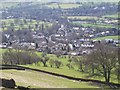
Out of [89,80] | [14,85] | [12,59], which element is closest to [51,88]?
[14,85]

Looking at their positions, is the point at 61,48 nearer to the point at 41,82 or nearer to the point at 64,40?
the point at 64,40

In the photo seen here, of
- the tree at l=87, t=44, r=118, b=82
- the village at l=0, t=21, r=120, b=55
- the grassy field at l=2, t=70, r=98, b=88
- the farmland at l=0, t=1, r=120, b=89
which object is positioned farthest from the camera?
the village at l=0, t=21, r=120, b=55

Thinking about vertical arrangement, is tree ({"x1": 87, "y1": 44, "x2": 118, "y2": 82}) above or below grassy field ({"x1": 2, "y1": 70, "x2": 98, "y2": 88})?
above

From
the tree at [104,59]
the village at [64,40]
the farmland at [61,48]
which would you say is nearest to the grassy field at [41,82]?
the farmland at [61,48]

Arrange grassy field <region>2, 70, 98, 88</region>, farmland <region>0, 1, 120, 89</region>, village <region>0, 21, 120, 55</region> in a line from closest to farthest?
grassy field <region>2, 70, 98, 88</region> < farmland <region>0, 1, 120, 89</region> < village <region>0, 21, 120, 55</region>

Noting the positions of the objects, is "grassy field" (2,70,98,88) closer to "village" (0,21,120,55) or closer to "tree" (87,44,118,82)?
"tree" (87,44,118,82)

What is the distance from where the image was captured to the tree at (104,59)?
37.1 metres

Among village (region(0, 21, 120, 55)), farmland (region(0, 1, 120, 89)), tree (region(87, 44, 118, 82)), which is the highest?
tree (region(87, 44, 118, 82))

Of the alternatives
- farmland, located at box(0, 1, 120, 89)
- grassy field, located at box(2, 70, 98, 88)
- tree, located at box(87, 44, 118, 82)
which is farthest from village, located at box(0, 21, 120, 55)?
grassy field, located at box(2, 70, 98, 88)

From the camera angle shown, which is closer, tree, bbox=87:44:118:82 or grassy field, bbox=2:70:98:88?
grassy field, bbox=2:70:98:88

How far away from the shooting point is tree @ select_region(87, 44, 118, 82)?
1459 inches

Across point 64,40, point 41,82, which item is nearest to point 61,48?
point 64,40

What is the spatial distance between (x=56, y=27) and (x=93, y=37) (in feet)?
97.6

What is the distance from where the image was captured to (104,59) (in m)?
37.2
